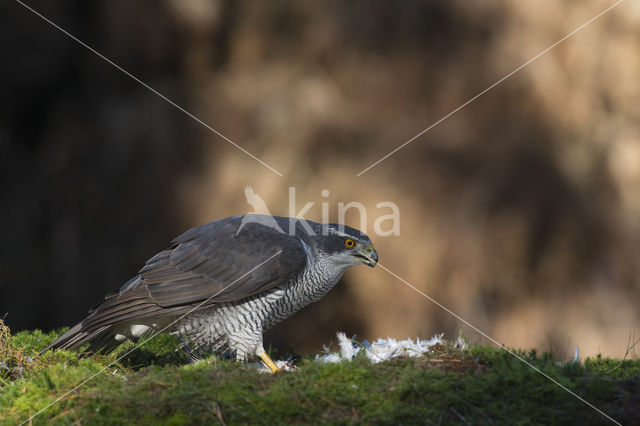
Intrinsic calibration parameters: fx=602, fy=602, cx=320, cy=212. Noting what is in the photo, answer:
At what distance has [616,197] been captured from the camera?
21.8 feet

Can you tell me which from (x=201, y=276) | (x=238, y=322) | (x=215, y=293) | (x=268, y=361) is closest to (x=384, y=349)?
(x=268, y=361)

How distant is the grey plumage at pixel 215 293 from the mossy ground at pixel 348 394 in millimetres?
877

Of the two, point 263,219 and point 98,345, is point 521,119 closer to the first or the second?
point 263,219

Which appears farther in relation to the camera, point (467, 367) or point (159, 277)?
point (159, 277)

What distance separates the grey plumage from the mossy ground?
A: 0.88 m

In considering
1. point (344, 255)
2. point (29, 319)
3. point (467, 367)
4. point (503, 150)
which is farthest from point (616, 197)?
point (29, 319)

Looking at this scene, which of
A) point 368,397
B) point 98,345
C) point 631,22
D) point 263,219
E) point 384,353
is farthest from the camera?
point 631,22

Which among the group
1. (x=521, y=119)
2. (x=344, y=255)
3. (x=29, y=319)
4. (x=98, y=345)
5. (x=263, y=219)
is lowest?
(x=29, y=319)

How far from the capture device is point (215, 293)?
154 inches

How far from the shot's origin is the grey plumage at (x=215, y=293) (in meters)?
3.79

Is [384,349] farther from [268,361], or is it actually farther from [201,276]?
[201,276]

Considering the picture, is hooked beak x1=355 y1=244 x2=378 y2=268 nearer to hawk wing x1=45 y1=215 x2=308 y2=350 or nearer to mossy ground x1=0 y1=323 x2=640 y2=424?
hawk wing x1=45 y1=215 x2=308 y2=350

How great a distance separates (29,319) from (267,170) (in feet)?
10.9

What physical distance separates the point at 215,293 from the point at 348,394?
1609mm
